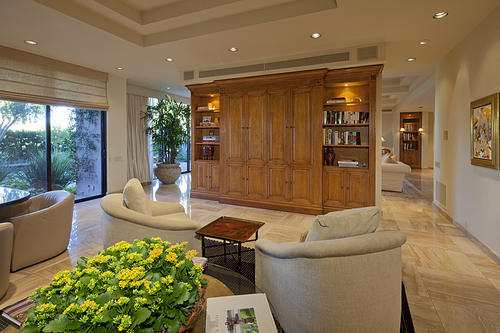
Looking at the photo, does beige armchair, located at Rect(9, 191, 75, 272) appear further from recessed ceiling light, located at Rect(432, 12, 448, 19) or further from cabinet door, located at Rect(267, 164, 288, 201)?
recessed ceiling light, located at Rect(432, 12, 448, 19)

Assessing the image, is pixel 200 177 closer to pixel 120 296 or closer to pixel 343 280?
pixel 343 280

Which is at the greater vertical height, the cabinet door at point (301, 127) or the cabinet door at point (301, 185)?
the cabinet door at point (301, 127)

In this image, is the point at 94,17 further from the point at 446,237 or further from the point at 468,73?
the point at 446,237

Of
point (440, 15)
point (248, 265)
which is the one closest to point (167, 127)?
point (248, 265)

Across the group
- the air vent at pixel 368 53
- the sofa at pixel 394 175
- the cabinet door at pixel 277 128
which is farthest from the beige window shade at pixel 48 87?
the sofa at pixel 394 175

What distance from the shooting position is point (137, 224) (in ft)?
7.75

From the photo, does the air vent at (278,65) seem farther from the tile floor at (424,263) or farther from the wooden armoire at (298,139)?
the tile floor at (424,263)

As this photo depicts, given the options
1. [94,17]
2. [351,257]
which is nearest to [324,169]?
[351,257]

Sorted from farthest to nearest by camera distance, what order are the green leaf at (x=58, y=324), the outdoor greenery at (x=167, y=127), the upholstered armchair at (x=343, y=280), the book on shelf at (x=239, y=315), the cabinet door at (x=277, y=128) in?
1. the outdoor greenery at (x=167, y=127)
2. the cabinet door at (x=277, y=128)
3. the upholstered armchair at (x=343, y=280)
4. the book on shelf at (x=239, y=315)
5. the green leaf at (x=58, y=324)

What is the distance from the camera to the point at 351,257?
1416 mm

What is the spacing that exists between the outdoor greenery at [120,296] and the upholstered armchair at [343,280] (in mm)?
688

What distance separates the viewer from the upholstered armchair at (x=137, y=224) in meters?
2.36

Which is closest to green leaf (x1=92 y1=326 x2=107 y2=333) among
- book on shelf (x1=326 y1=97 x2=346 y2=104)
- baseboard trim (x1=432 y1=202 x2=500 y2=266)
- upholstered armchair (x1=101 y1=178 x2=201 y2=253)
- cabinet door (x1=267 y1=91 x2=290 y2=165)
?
upholstered armchair (x1=101 y1=178 x2=201 y2=253)

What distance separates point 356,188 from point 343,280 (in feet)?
11.5
